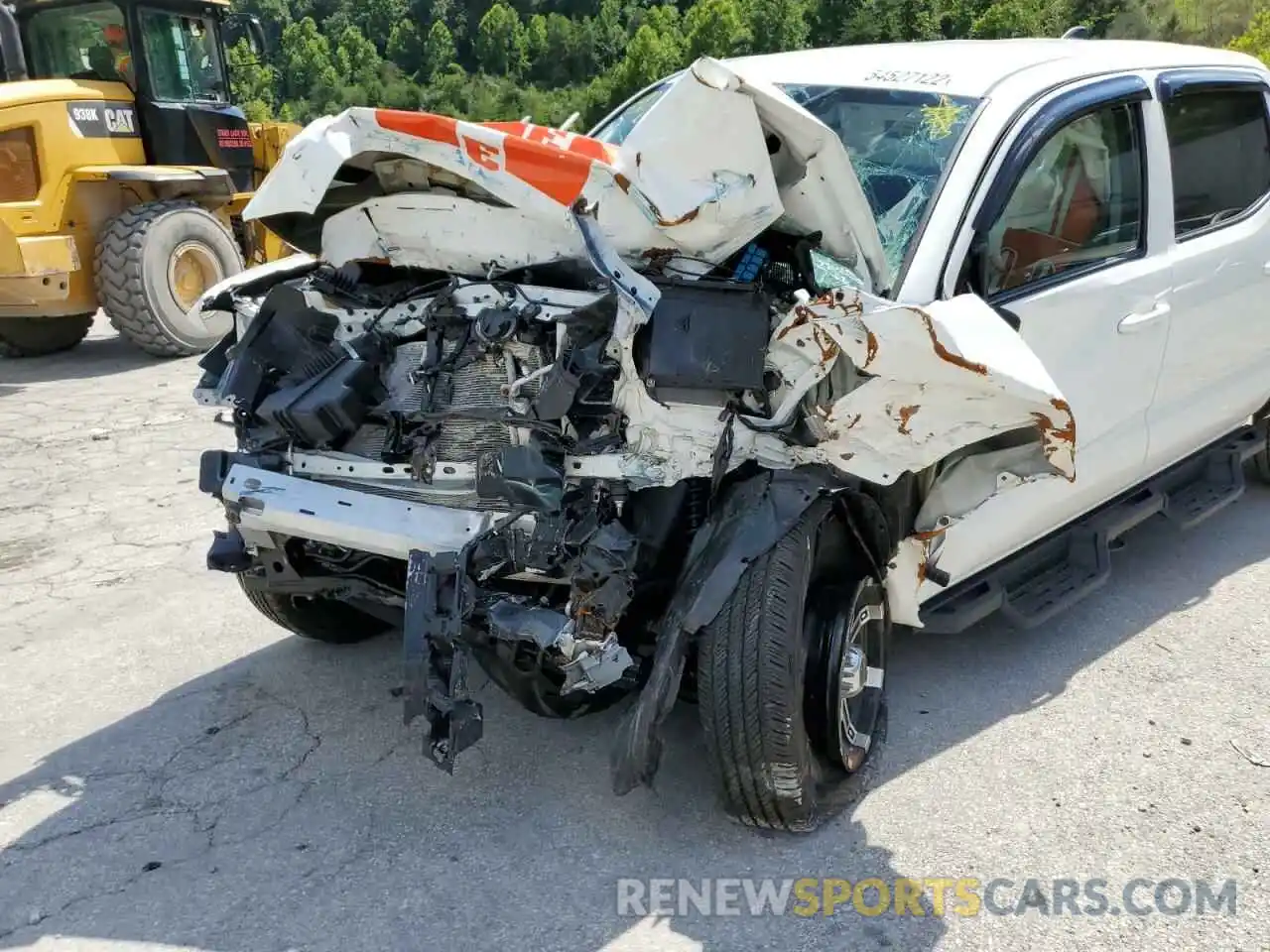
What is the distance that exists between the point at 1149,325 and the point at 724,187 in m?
1.90

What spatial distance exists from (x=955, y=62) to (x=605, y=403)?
1.83 metres

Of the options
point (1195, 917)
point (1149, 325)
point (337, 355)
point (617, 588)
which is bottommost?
point (1195, 917)

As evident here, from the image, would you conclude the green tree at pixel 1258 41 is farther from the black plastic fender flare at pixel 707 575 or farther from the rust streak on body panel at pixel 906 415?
the black plastic fender flare at pixel 707 575

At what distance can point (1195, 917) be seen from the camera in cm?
265

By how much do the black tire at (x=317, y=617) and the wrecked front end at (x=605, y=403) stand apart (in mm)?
546

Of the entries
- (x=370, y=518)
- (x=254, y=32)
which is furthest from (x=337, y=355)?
(x=254, y=32)

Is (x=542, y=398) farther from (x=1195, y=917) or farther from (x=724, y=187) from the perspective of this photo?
(x=1195, y=917)

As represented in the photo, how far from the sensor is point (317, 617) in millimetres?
3852

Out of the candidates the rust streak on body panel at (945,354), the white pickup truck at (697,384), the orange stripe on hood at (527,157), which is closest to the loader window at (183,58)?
the white pickup truck at (697,384)

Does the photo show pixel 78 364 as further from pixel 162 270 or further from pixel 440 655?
pixel 440 655

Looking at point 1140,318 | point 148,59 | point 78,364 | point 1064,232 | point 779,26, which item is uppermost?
point 779,26

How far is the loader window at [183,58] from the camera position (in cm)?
934

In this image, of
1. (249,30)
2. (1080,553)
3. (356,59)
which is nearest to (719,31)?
(356,59)

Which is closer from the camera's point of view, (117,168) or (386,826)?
(386,826)
